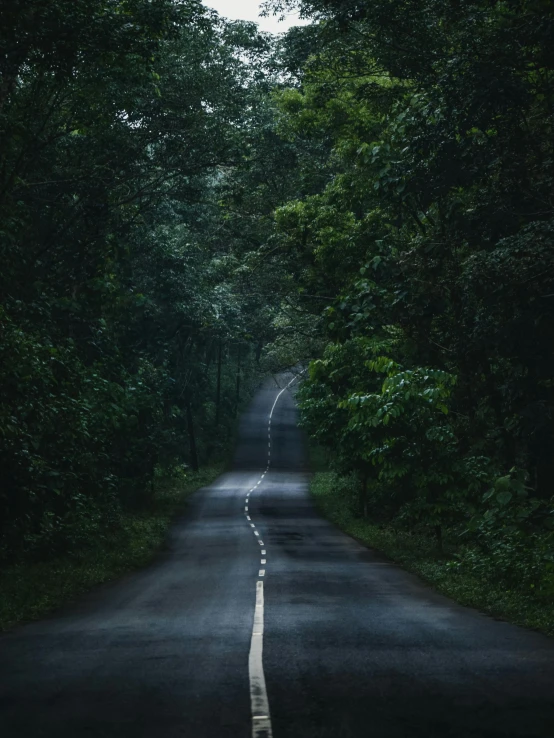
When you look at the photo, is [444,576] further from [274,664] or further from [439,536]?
[274,664]

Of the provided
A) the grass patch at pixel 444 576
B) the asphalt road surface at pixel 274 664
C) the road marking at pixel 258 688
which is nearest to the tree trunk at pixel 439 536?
the grass patch at pixel 444 576

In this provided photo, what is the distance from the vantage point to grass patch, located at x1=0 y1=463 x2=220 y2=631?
47.1 ft

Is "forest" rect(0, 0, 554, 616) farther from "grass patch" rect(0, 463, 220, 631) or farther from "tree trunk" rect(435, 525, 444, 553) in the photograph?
"grass patch" rect(0, 463, 220, 631)

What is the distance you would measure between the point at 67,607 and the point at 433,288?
1051 centimetres

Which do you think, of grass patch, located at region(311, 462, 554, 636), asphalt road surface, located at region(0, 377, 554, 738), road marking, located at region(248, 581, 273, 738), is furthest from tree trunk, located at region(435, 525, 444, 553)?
road marking, located at region(248, 581, 273, 738)

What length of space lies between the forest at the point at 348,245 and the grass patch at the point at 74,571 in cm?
55

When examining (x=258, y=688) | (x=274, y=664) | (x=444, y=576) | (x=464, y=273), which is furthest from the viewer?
(x=444, y=576)

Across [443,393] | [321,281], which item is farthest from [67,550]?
[321,281]

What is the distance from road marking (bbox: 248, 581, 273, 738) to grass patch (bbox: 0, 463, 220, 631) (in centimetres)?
376

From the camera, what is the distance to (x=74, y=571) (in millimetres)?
18500

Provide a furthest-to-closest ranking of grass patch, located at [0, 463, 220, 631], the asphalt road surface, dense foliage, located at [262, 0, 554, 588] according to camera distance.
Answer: dense foliage, located at [262, 0, 554, 588]
grass patch, located at [0, 463, 220, 631]
the asphalt road surface

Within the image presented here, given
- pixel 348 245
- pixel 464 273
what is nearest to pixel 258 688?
pixel 464 273

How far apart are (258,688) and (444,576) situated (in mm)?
9878

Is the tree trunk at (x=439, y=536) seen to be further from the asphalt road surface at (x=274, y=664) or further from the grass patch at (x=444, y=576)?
the asphalt road surface at (x=274, y=664)
